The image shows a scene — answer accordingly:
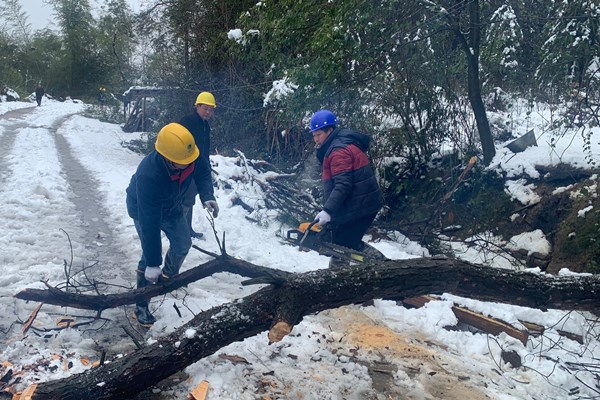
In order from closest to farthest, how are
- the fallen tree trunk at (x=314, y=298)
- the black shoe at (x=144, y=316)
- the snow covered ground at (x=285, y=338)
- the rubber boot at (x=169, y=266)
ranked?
the fallen tree trunk at (x=314, y=298)
the snow covered ground at (x=285, y=338)
the black shoe at (x=144, y=316)
the rubber boot at (x=169, y=266)

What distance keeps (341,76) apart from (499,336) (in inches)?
193

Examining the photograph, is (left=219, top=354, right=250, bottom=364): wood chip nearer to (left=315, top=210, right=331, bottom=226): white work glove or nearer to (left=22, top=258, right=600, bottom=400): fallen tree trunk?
(left=22, top=258, right=600, bottom=400): fallen tree trunk

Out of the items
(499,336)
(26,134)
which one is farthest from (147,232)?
(26,134)

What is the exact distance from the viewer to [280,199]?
25.4ft

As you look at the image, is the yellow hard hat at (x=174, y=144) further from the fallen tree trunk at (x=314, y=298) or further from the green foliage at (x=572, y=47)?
the green foliage at (x=572, y=47)

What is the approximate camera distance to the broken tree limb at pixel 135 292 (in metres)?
3.60

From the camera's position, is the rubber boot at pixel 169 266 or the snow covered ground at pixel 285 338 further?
the rubber boot at pixel 169 266

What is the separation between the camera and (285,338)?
3.81m

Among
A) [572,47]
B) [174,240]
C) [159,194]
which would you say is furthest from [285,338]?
[572,47]

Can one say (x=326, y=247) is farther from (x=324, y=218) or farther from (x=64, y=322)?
(x=64, y=322)

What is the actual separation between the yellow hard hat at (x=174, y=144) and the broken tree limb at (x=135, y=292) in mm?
910

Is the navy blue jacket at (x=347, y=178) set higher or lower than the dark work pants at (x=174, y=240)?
higher

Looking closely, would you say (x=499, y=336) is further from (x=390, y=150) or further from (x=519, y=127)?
(x=519, y=127)

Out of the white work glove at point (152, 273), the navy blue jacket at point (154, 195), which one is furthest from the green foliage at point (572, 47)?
the white work glove at point (152, 273)
